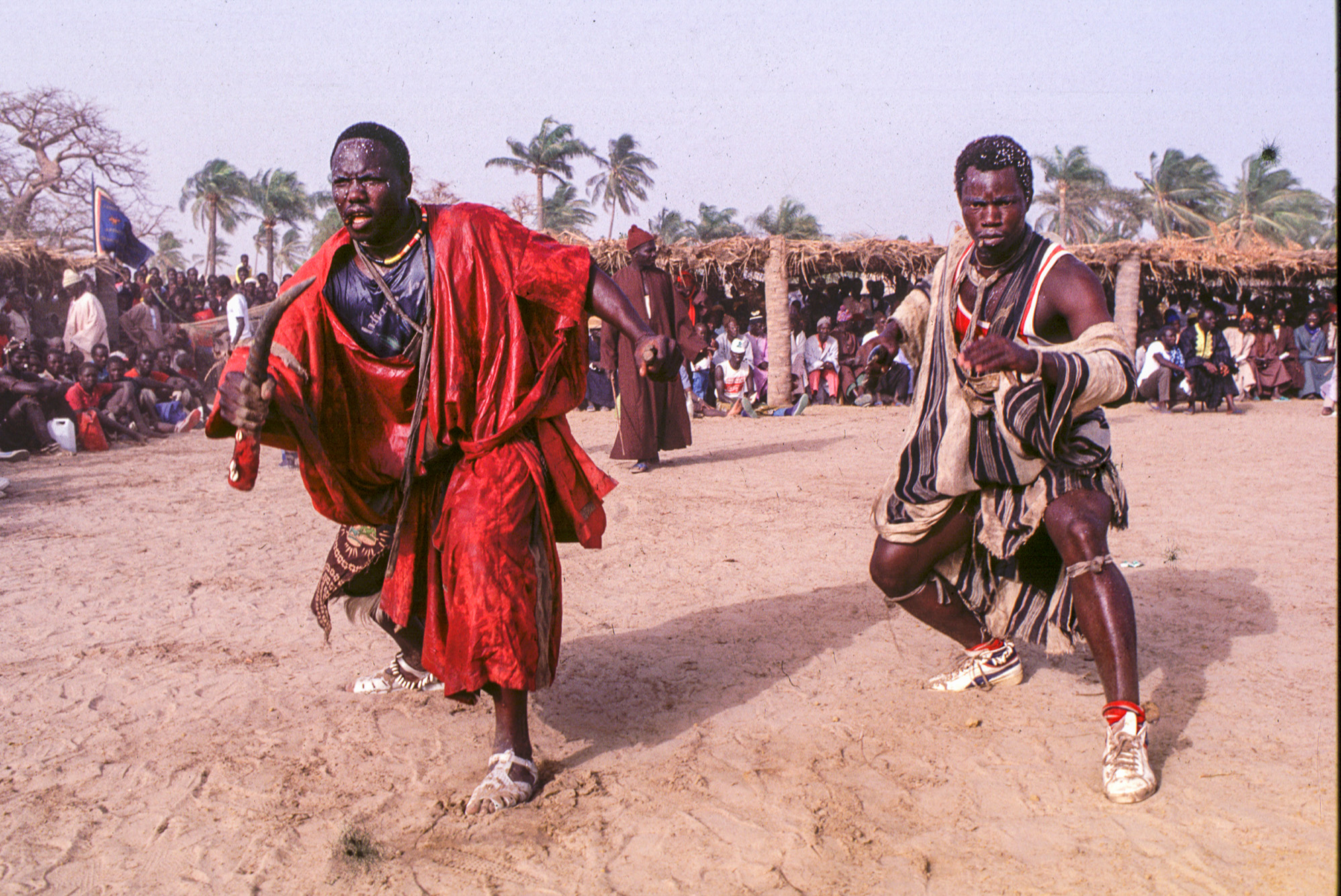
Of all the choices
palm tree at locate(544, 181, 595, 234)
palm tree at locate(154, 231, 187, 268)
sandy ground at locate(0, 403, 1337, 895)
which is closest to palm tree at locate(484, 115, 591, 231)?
palm tree at locate(544, 181, 595, 234)

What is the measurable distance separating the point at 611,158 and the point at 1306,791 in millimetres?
46624

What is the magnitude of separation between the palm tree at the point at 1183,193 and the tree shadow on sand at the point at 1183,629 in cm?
3835

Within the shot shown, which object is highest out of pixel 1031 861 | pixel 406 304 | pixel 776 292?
pixel 776 292

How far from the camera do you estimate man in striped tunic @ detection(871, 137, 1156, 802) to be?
280 cm

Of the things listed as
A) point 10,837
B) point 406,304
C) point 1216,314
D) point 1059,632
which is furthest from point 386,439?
point 1216,314

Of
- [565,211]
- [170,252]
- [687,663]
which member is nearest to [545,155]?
[565,211]

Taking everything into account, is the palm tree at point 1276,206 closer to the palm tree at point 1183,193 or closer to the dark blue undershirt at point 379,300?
the palm tree at point 1183,193

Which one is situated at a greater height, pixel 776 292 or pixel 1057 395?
pixel 776 292

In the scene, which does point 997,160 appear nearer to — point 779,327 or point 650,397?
point 650,397

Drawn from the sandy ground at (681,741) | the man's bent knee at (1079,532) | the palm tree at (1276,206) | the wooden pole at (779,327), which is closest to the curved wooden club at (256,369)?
the sandy ground at (681,741)

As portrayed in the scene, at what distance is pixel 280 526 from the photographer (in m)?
6.93

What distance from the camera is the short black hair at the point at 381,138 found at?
2.96m

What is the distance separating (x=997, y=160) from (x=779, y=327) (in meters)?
14.1

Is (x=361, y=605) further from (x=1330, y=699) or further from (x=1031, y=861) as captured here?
(x=1330, y=699)
